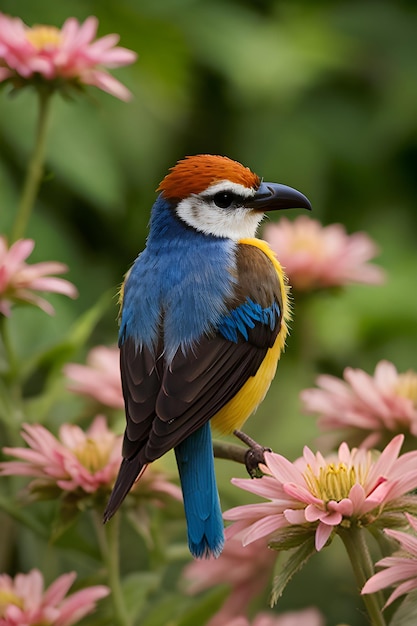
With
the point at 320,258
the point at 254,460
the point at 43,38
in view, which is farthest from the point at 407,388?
the point at 43,38

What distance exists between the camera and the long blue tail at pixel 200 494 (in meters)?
1.37

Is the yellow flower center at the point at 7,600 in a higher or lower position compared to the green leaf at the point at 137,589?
lower

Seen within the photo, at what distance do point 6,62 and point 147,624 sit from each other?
87cm

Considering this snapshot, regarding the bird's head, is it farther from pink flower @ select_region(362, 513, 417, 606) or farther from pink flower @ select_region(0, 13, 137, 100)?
pink flower @ select_region(362, 513, 417, 606)

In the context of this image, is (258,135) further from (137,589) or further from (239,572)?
(137,589)

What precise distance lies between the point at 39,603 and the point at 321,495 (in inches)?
14.9

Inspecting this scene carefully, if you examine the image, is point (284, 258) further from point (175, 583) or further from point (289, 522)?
point (289, 522)

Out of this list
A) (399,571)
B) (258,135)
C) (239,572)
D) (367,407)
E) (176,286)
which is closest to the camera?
(399,571)

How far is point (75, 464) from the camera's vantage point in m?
1.52

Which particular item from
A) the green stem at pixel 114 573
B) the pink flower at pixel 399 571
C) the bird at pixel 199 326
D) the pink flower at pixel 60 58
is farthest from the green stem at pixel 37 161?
the pink flower at pixel 399 571

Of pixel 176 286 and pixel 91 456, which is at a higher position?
pixel 176 286

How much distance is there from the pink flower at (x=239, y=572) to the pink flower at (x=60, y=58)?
732mm

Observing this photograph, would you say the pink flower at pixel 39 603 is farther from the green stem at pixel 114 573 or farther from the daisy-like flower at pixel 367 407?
the daisy-like flower at pixel 367 407

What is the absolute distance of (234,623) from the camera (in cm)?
147
